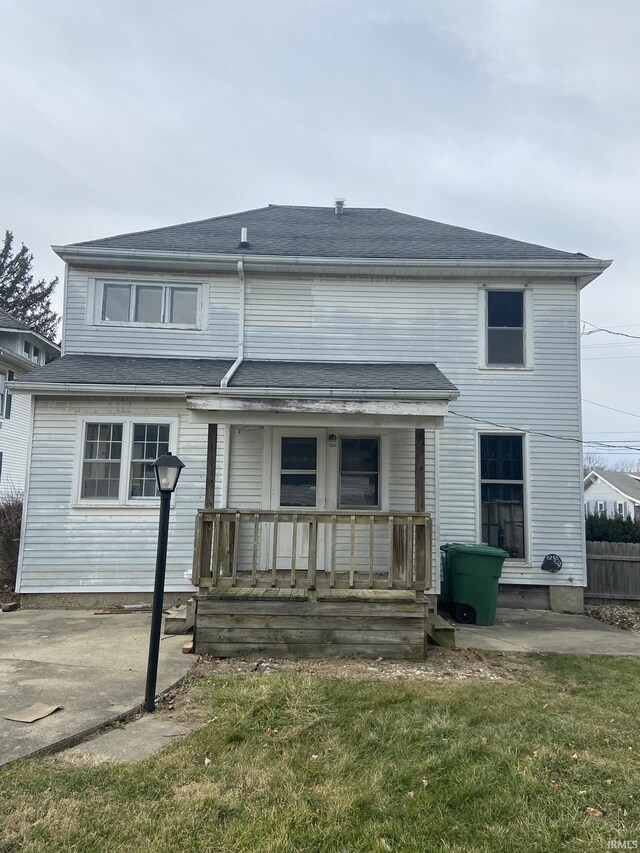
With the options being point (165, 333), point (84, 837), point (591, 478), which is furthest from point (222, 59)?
point (591, 478)

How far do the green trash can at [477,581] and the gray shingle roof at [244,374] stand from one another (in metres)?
2.43

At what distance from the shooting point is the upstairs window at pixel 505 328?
8.81 meters

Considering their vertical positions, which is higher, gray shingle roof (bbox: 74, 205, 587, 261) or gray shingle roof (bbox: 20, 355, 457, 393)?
gray shingle roof (bbox: 74, 205, 587, 261)

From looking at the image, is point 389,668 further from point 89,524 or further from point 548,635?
point 89,524

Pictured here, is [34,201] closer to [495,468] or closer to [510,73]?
[510,73]

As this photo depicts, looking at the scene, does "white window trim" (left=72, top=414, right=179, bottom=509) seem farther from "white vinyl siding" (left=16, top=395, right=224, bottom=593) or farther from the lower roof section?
the lower roof section

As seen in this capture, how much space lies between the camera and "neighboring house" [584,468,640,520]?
104 feet

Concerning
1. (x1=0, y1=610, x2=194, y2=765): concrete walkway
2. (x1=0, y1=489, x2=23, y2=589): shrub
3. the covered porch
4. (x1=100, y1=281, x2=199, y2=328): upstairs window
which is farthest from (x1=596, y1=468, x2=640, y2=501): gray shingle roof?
(x1=0, y1=489, x2=23, y2=589): shrub

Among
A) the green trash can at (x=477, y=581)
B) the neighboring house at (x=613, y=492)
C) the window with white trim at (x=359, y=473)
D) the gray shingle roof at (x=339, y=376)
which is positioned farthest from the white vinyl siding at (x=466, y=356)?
the neighboring house at (x=613, y=492)

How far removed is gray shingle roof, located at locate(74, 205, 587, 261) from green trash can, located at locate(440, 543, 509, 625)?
16.0 feet

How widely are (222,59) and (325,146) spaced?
19.2 ft

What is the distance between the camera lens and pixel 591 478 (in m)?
37.4

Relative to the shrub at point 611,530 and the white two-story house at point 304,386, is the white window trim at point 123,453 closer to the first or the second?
the white two-story house at point 304,386

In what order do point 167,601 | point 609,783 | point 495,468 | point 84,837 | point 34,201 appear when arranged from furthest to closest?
point 34,201 → point 495,468 → point 167,601 → point 609,783 → point 84,837
